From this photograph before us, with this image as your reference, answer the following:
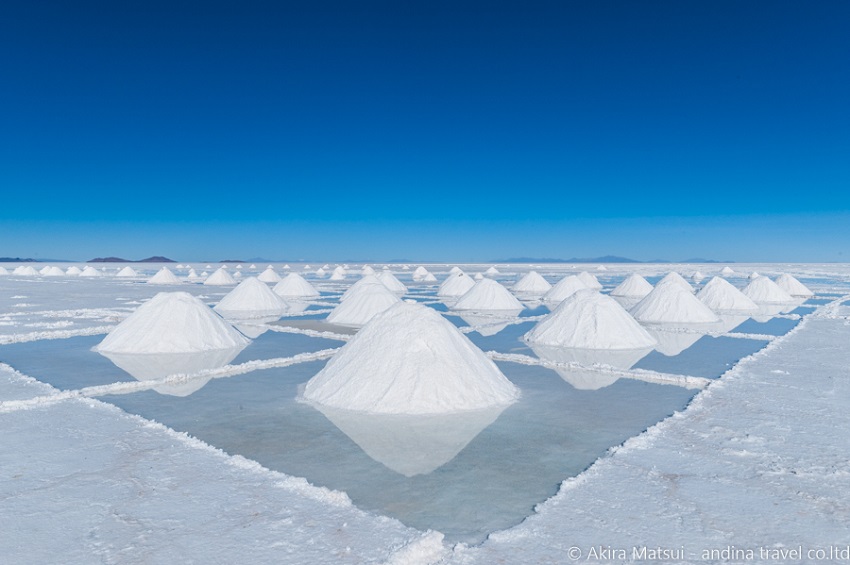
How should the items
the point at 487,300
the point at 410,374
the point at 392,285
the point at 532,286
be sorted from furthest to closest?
the point at 532,286 → the point at 392,285 → the point at 487,300 → the point at 410,374

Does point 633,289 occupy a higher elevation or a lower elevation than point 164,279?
lower

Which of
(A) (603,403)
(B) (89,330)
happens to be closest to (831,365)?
(A) (603,403)

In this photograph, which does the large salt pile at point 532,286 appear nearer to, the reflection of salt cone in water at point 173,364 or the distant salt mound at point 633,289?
the distant salt mound at point 633,289

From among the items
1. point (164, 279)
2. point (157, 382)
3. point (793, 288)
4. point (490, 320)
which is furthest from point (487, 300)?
point (164, 279)

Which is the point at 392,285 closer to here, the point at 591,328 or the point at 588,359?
the point at 591,328

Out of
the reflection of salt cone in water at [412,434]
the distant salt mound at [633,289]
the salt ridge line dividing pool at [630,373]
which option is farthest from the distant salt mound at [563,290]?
the reflection of salt cone in water at [412,434]

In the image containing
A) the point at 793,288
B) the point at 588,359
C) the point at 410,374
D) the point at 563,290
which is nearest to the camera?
the point at 410,374

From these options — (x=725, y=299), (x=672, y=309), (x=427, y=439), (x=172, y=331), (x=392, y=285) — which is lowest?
(x=427, y=439)
